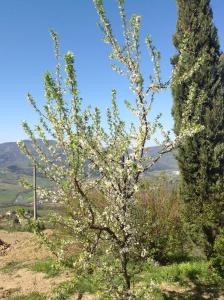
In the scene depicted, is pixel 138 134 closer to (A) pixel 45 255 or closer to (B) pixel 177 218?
(B) pixel 177 218

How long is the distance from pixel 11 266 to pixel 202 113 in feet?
37.3

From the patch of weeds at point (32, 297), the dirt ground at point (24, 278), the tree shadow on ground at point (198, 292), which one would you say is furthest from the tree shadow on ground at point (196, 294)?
the patch of weeds at point (32, 297)

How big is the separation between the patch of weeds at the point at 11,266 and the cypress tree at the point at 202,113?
26.4 ft

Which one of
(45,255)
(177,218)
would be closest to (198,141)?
(177,218)

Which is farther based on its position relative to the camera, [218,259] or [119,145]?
[218,259]

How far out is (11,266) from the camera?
57.6 ft

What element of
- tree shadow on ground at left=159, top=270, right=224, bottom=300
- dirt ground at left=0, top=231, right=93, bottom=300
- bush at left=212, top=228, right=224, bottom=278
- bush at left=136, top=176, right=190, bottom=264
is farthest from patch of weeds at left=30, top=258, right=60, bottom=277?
bush at left=212, top=228, right=224, bottom=278

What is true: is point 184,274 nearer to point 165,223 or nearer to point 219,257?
point 219,257

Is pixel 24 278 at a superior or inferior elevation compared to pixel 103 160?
inferior

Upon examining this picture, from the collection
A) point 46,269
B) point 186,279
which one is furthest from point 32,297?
point 186,279

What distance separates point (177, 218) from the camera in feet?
55.8

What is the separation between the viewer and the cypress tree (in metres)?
16.7

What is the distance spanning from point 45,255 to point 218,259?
33.3 ft

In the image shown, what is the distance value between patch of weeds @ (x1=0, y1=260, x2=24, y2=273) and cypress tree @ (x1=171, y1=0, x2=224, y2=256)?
8033mm
